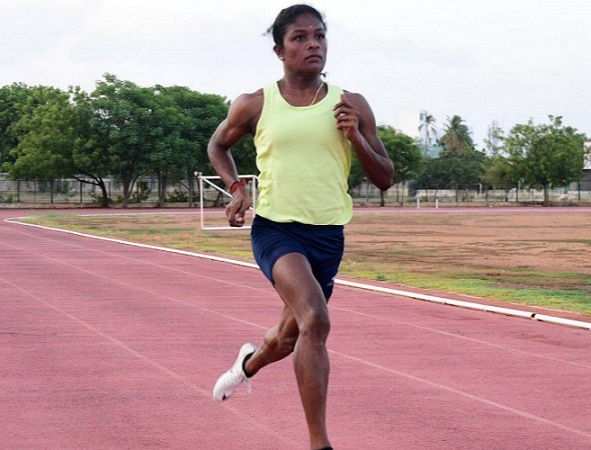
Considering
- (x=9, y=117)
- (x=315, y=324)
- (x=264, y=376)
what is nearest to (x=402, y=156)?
(x=9, y=117)

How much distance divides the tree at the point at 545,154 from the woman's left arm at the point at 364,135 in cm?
7344

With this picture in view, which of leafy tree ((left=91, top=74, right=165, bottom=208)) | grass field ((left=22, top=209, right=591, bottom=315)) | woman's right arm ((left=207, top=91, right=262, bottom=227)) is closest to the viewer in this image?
woman's right arm ((left=207, top=91, right=262, bottom=227))

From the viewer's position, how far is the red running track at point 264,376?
571 centimetres

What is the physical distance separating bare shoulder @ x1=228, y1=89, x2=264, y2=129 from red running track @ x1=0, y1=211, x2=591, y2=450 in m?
1.59

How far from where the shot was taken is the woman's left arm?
4.81 meters

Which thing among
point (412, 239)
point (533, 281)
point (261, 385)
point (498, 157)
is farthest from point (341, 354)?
point (498, 157)

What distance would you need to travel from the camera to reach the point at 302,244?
4.98 meters

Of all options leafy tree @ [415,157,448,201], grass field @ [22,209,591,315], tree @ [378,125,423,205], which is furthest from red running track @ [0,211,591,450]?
leafy tree @ [415,157,448,201]

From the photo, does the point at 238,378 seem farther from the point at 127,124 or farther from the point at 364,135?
the point at 127,124

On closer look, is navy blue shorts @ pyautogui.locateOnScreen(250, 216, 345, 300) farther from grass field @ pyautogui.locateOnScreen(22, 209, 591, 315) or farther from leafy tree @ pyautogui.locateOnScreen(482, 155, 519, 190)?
leafy tree @ pyautogui.locateOnScreen(482, 155, 519, 190)

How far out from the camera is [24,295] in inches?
534

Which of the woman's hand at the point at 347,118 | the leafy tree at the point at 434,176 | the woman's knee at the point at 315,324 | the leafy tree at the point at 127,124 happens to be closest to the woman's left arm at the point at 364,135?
the woman's hand at the point at 347,118

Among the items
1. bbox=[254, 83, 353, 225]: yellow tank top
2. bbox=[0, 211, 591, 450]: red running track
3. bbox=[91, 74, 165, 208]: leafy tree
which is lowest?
bbox=[0, 211, 591, 450]: red running track

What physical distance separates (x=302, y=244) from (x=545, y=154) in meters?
74.5
